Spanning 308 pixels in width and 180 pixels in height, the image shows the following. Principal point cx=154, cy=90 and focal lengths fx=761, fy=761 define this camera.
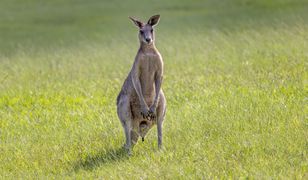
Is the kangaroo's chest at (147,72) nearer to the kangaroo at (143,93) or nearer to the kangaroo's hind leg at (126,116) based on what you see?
the kangaroo at (143,93)

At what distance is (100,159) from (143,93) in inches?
39.9

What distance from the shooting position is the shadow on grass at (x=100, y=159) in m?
9.47

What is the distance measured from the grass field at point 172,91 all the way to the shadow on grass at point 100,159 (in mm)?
16

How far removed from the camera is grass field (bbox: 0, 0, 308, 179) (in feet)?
29.5

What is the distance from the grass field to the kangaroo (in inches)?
14.6

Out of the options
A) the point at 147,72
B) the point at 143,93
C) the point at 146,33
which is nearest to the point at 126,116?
the point at 143,93

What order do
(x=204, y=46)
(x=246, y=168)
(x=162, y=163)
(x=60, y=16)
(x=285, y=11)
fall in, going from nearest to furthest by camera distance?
(x=246, y=168), (x=162, y=163), (x=204, y=46), (x=285, y=11), (x=60, y=16)

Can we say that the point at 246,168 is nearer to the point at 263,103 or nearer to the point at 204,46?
the point at 263,103

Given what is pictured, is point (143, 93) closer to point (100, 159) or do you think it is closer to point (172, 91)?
point (100, 159)

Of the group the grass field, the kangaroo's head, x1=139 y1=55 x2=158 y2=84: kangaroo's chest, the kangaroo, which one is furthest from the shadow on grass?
the kangaroo's head

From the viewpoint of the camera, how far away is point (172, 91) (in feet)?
46.4

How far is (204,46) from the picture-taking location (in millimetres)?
20156

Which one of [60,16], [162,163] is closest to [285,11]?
[60,16]

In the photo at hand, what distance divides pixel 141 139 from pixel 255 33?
1133 cm
